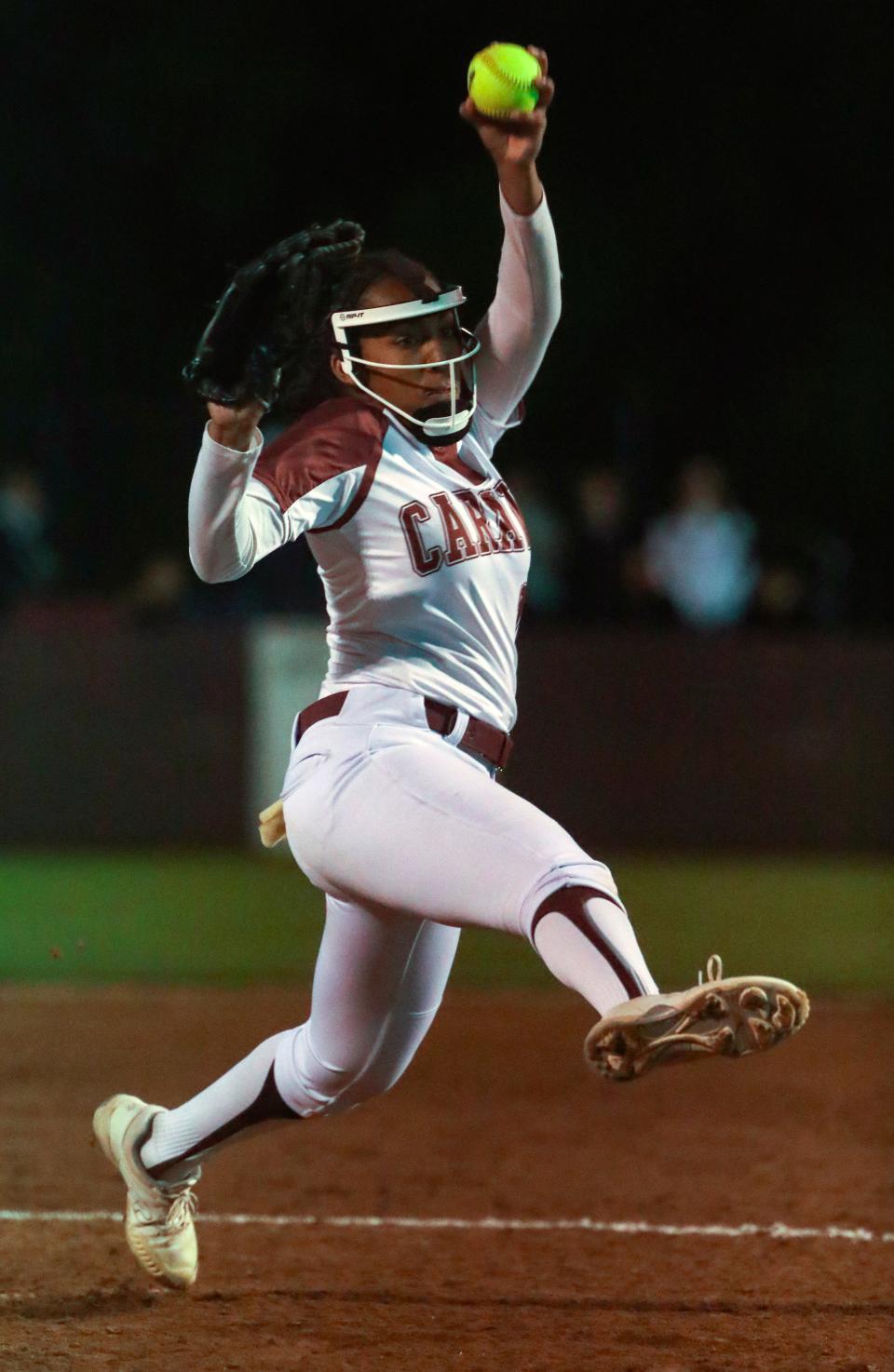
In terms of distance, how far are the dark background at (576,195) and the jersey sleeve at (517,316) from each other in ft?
44.0

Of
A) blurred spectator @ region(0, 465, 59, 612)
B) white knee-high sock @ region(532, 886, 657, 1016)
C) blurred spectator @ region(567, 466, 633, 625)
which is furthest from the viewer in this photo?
blurred spectator @ region(0, 465, 59, 612)

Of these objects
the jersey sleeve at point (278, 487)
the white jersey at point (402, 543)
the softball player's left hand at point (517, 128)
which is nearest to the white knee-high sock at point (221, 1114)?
the white jersey at point (402, 543)

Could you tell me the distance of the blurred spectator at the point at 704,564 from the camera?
13117mm

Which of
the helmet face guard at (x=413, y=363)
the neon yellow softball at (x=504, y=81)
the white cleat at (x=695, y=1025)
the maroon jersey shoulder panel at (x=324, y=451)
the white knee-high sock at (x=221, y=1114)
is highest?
the neon yellow softball at (x=504, y=81)

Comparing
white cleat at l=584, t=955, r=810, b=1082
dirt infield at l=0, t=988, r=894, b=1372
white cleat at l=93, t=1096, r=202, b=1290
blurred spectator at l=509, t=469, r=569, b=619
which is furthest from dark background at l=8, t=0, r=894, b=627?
white cleat at l=584, t=955, r=810, b=1082

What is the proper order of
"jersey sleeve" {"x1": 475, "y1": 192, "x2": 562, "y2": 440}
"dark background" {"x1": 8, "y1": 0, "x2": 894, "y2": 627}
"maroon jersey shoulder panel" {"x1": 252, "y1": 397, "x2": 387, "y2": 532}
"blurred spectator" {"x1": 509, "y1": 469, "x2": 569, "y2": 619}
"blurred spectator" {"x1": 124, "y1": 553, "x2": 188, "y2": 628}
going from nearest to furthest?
"maroon jersey shoulder panel" {"x1": 252, "y1": 397, "x2": 387, "y2": 532}, "jersey sleeve" {"x1": 475, "y1": 192, "x2": 562, "y2": 440}, "blurred spectator" {"x1": 124, "y1": 553, "x2": 188, "y2": 628}, "blurred spectator" {"x1": 509, "y1": 469, "x2": 569, "y2": 619}, "dark background" {"x1": 8, "y1": 0, "x2": 894, "y2": 627}

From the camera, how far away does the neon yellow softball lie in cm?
405

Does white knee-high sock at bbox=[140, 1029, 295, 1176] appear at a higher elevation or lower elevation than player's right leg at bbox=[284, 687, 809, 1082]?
lower

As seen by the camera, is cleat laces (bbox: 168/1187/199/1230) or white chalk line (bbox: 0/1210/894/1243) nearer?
cleat laces (bbox: 168/1187/199/1230)

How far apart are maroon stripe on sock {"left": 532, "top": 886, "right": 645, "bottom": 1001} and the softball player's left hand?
160cm

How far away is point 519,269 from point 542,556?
363 inches

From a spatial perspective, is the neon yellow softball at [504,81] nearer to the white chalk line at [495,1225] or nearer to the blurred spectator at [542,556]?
the white chalk line at [495,1225]

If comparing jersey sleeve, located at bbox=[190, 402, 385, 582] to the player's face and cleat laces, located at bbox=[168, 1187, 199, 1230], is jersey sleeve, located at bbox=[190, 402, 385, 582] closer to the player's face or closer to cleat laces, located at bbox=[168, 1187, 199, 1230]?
the player's face

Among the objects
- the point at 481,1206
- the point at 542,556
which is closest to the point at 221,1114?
the point at 481,1206
